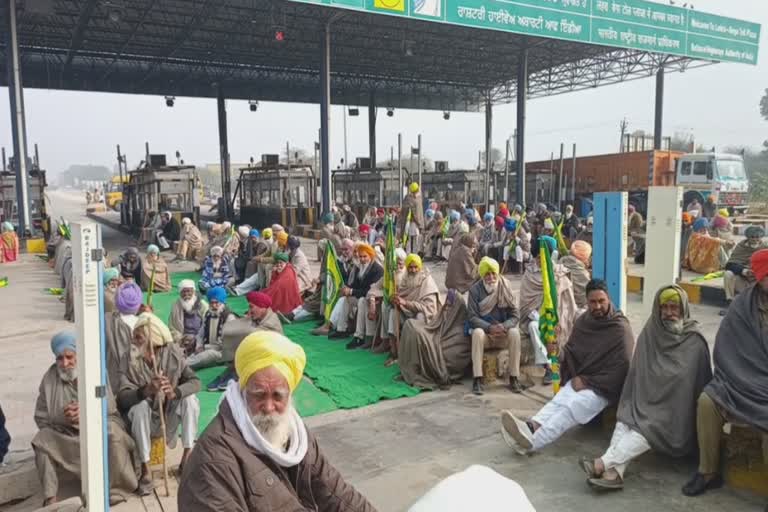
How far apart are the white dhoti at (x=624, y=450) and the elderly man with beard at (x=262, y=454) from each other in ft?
6.58

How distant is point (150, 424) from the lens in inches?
150

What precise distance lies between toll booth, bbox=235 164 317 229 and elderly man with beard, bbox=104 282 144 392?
1647cm

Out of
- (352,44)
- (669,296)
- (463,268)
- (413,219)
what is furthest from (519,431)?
(352,44)

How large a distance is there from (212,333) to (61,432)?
2939mm

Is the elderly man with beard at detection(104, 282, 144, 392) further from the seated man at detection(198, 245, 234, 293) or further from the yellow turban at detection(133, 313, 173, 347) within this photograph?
the seated man at detection(198, 245, 234, 293)

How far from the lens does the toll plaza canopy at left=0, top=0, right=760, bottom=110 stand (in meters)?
17.0

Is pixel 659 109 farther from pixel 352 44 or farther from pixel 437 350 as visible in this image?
pixel 437 350

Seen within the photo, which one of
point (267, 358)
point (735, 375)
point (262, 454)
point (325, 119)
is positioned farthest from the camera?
point (325, 119)

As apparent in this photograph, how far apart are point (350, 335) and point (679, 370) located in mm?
4580

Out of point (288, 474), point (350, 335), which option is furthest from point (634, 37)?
point (288, 474)

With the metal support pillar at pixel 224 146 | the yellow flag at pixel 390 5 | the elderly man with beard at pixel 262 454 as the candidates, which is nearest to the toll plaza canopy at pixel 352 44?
the yellow flag at pixel 390 5

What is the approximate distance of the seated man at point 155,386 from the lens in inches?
149

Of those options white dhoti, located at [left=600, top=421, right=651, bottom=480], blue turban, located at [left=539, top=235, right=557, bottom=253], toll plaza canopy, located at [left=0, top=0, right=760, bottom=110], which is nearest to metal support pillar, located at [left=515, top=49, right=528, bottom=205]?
toll plaza canopy, located at [left=0, top=0, right=760, bottom=110]

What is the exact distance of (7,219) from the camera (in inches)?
707
